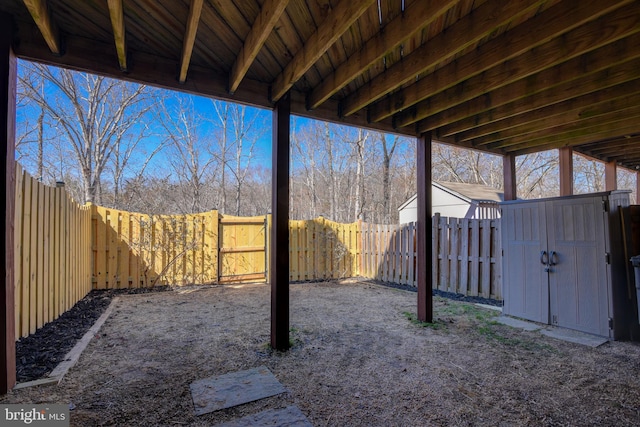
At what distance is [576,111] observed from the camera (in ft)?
10.7

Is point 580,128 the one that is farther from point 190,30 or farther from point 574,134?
point 190,30

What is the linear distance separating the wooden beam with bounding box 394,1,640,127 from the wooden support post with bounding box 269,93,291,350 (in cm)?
131

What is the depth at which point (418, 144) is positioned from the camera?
4.07 meters

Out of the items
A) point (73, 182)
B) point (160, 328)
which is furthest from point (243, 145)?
point (160, 328)

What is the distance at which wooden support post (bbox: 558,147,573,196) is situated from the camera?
15.3 feet

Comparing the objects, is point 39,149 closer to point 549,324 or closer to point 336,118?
point 336,118

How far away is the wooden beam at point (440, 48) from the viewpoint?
1.87m

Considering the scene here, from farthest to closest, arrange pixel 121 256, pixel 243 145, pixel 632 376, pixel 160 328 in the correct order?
pixel 243 145
pixel 121 256
pixel 160 328
pixel 632 376

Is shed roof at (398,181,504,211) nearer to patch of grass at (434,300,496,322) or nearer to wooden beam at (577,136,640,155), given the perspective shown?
wooden beam at (577,136,640,155)

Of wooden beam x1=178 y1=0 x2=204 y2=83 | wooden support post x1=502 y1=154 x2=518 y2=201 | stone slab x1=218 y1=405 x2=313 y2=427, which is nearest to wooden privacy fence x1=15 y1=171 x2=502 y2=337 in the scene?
wooden support post x1=502 y1=154 x2=518 y2=201

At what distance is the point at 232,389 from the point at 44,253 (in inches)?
112

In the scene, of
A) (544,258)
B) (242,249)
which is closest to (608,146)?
(544,258)

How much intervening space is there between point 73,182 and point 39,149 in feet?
6.34

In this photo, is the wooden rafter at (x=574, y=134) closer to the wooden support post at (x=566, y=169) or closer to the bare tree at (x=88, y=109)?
the wooden support post at (x=566, y=169)
